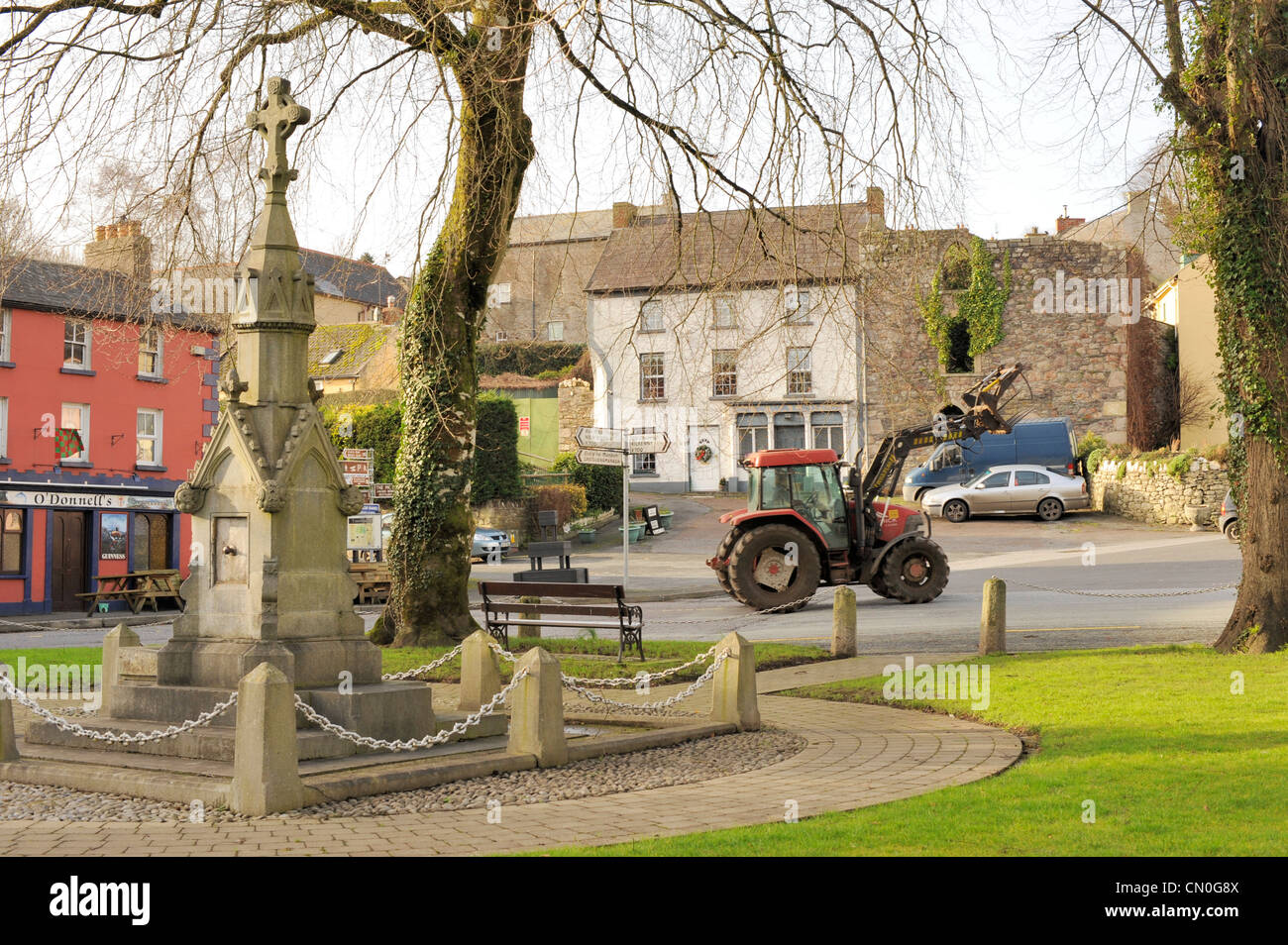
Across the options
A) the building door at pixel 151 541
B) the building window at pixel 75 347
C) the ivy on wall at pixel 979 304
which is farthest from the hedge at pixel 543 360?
the building window at pixel 75 347

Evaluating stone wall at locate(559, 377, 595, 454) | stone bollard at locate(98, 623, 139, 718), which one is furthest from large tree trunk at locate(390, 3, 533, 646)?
stone wall at locate(559, 377, 595, 454)

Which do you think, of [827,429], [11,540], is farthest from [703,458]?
[11,540]

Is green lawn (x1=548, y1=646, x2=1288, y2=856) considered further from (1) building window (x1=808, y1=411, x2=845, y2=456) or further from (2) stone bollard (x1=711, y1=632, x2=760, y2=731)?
(1) building window (x1=808, y1=411, x2=845, y2=456)

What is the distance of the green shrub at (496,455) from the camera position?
139 feet

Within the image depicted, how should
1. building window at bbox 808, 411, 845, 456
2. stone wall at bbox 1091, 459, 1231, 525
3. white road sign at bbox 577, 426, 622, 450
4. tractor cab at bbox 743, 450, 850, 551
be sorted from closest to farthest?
1. white road sign at bbox 577, 426, 622, 450
2. tractor cab at bbox 743, 450, 850, 551
3. stone wall at bbox 1091, 459, 1231, 525
4. building window at bbox 808, 411, 845, 456

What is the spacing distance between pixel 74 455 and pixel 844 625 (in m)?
25.4

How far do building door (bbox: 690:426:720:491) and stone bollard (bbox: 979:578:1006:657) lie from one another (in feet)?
113

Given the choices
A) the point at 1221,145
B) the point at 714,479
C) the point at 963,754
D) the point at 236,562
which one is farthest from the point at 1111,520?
the point at 236,562

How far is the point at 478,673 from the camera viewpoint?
37.0 feet

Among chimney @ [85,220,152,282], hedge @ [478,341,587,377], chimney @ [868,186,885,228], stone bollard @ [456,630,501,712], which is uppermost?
hedge @ [478,341,587,377]

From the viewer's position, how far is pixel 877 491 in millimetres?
22656

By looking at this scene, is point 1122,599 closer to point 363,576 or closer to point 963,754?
point 963,754

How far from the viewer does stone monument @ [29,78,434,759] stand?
8984mm

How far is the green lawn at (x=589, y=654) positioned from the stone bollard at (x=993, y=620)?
1.99 metres
